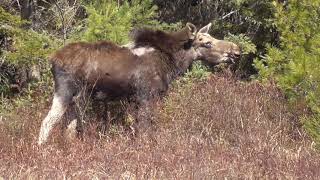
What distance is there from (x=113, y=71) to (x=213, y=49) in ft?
7.04

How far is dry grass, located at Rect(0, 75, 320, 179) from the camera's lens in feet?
25.2

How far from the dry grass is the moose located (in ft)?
1.12

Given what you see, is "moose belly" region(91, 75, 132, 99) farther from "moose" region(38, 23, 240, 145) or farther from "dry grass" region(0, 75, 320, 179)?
"dry grass" region(0, 75, 320, 179)

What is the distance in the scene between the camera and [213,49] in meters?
11.9

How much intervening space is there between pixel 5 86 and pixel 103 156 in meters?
5.90

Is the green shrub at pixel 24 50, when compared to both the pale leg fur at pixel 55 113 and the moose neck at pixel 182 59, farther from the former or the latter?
the moose neck at pixel 182 59

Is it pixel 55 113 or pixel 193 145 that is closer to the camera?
pixel 193 145

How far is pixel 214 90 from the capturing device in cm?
1143

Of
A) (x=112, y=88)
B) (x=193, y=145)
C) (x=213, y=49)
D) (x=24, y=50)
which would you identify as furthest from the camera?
(x=213, y=49)

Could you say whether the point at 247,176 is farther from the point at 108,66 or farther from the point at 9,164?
the point at 108,66

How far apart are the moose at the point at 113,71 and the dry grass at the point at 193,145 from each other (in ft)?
1.12

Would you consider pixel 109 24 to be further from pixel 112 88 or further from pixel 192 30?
pixel 112 88

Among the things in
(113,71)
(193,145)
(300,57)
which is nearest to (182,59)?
(113,71)

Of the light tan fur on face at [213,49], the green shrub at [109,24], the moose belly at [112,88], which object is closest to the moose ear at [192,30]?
the light tan fur on face at [213,49]
